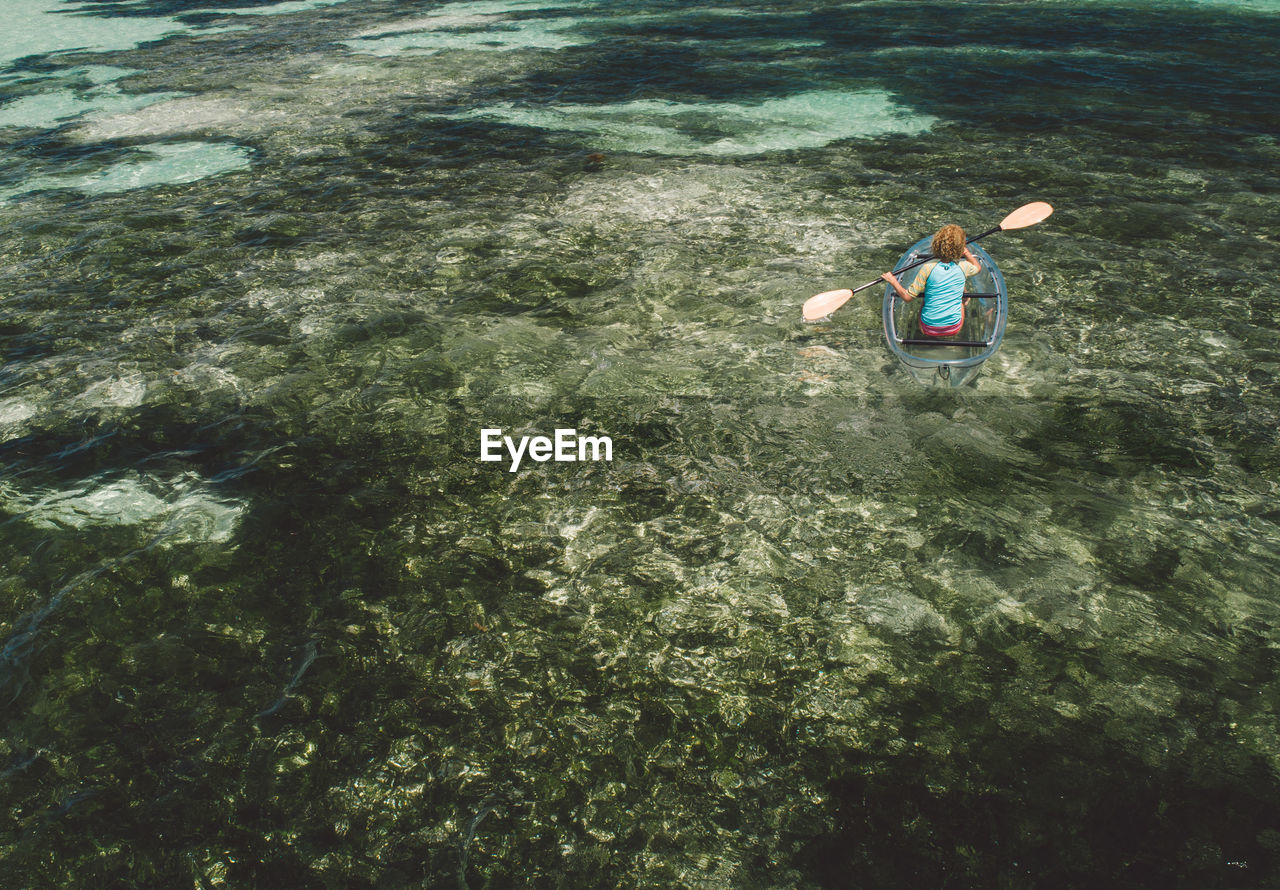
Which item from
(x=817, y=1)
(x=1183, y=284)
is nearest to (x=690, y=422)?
(x=1183, y=284)

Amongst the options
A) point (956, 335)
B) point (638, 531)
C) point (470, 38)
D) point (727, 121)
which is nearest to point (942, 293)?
point (956, 335)

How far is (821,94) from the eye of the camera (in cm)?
1500

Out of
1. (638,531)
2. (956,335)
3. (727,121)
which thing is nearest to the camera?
(638,531)

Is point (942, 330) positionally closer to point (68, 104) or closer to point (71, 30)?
point (68, 104)

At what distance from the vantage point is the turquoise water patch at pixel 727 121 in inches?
507

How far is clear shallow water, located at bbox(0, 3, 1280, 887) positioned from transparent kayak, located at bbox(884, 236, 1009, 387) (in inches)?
12.1

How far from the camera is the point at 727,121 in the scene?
13.8 meters

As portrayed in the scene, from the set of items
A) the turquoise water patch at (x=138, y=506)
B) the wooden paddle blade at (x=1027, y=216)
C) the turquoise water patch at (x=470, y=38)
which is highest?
the turquoise water patch at (x=470, y=38)

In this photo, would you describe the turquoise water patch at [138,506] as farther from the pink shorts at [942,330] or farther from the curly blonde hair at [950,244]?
the curly blonde hair at [950,244]

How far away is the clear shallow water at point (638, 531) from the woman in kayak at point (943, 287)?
0.61 metres

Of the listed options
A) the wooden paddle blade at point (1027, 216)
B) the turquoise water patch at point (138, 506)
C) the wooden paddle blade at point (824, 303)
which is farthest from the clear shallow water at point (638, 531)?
the wooden paddle blade at point (1027, 216)

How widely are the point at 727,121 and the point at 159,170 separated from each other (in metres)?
9.22

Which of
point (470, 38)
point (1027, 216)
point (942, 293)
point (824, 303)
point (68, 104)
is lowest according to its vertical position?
point (824, 303)

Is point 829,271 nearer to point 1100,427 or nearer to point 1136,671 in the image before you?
point 1100,427
